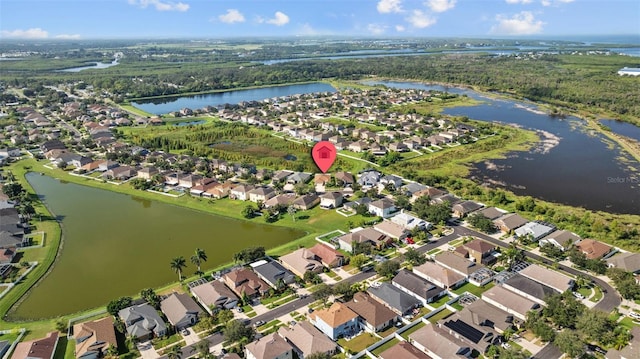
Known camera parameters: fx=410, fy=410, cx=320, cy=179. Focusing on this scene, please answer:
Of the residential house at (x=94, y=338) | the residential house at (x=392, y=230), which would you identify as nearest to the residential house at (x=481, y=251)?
the residential house at (x=392, y=230)

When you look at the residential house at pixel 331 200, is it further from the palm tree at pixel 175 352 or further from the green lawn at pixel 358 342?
the palm tree at pixel 175 352

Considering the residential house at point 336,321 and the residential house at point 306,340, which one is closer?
the residential house at point 306,340

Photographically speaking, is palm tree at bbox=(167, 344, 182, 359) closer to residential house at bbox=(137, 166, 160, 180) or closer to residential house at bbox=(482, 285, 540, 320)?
residential house at bbox=(482, 285, 540, 320)


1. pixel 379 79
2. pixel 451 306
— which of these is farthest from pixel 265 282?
pixel 379 79

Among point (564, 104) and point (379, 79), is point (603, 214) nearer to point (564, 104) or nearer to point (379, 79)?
point (564, 104)

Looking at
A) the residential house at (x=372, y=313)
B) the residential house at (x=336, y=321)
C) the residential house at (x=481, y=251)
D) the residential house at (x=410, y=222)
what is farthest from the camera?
the residential house at (x=410, y=222)

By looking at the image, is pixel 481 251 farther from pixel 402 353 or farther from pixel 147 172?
pixel 147 172

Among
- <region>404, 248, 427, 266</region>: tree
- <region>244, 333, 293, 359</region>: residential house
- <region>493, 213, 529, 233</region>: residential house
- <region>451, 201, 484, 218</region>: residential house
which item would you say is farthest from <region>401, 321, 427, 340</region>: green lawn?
<region>451, 201, 484, 218</region>: residential house
